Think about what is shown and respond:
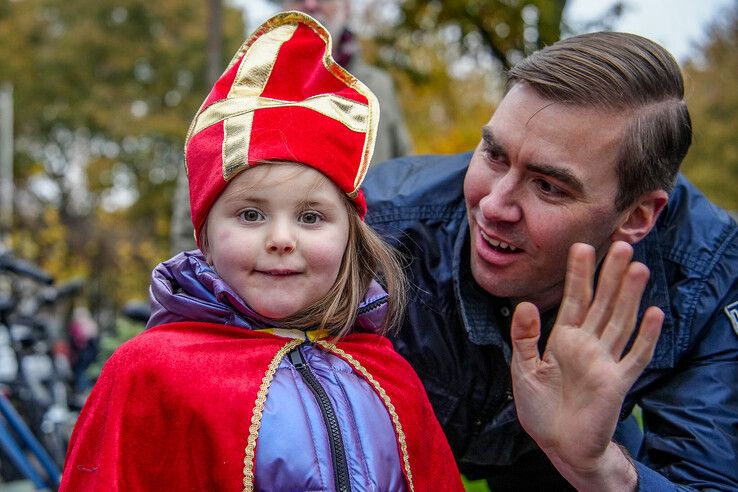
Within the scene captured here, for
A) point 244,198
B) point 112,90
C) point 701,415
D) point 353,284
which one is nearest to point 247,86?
point 244,198

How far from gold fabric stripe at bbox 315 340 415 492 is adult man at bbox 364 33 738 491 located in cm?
42

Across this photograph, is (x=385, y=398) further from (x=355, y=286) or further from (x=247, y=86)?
(x=247, y=86)

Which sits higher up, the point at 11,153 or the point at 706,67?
the point at 706,67

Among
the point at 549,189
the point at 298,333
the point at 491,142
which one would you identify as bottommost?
the point at 298,333

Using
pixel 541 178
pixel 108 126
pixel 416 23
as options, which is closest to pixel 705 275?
pixel 541 178

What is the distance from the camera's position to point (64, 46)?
71.2ft

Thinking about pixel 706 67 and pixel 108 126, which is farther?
pixel 706 67

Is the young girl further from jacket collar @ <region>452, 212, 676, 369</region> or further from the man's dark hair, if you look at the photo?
the man's dark hair

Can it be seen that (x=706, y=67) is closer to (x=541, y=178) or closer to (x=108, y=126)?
(x=108, y=126)

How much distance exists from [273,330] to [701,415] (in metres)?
1.25

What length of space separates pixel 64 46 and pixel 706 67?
1753 cm

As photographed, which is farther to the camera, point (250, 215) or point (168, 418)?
point (250, 215)

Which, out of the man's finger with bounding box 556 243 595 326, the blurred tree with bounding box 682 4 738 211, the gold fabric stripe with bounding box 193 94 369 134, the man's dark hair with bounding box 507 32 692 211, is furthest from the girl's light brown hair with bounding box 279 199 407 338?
the blurred tree with bounding box 682 4 738 211

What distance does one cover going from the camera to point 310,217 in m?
1.96
